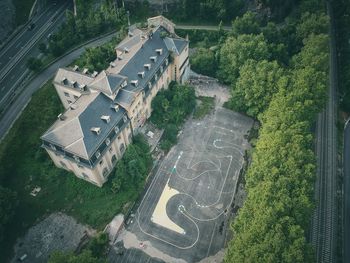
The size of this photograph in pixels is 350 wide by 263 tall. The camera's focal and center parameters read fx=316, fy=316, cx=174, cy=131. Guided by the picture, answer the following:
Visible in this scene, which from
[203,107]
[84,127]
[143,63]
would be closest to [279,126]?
[203,107]

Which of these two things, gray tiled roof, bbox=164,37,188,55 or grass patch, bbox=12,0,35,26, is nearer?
gray tiled roof, bbox=164,37,188,55

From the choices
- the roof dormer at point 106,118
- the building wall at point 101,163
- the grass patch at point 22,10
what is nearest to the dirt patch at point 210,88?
the building wall at point 101,163

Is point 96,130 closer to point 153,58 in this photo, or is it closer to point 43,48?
point 153,58

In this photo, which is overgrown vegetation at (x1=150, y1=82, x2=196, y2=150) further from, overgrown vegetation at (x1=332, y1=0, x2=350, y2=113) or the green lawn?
overgrown vegetation at (x1=332, y1=0, x2=350, y2=113)

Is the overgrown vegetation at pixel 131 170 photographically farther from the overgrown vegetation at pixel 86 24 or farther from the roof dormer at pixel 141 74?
the overgrown vegetation at pixel 86 24

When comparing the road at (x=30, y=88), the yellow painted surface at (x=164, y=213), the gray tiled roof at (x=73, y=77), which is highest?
the gray tiled roof at (x=73, y=77)

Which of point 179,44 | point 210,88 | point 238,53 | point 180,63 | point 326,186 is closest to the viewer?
point 326,186

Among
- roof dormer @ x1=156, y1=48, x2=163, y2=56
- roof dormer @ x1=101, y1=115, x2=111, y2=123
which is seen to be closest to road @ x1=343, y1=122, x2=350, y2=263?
roof dormer @ x1=156, y1=48, x2=163, y2=56
